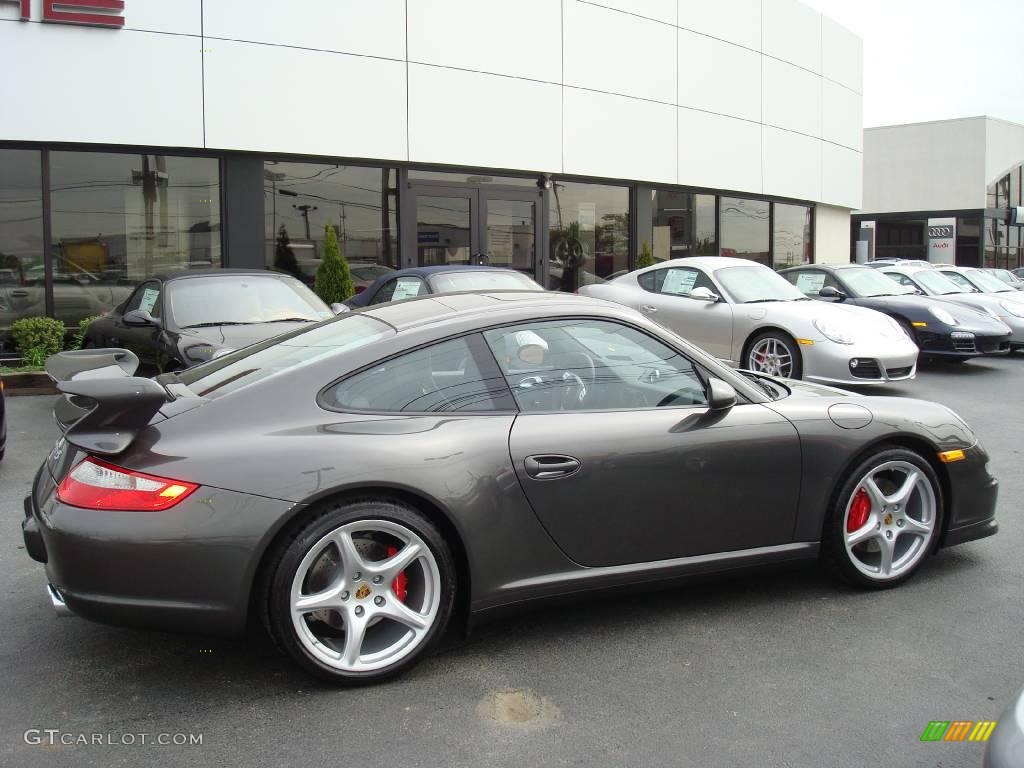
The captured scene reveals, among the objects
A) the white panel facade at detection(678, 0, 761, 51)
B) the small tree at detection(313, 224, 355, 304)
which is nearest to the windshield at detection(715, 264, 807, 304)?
the small tree at detection(313, 224, 355, 304)

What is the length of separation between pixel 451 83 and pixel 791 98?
9663 mm

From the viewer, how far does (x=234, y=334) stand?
23.7ft

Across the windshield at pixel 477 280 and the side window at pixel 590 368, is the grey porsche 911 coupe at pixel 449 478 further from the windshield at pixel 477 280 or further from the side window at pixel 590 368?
the windshield at pixel 477 280

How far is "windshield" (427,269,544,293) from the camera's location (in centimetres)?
948

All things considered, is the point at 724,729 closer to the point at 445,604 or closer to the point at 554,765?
the point at 554,765

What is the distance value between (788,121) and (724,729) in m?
19.9

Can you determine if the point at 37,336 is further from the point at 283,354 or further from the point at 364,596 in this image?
the point at 364,596

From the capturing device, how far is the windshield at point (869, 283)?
1247 centimetres

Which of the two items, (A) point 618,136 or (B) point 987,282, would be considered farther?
(A) point 618,136

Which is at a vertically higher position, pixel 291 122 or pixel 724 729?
pixel 291 122

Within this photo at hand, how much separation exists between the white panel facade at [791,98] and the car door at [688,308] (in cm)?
1063

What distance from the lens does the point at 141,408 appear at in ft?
9.94

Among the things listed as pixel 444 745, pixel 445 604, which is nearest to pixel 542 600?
pixel 445 604
